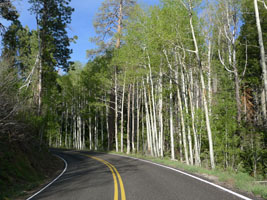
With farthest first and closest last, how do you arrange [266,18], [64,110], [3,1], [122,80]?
[64,110]
[122,80]
[266,18]
[3,1]

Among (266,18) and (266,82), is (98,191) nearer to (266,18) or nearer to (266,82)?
(266,82)

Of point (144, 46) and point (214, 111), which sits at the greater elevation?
point (144, 46)

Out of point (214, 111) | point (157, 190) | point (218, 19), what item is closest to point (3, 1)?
point (157, 190)

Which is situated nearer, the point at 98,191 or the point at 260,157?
the point at 98,191

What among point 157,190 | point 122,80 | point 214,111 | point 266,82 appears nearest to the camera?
point 157,190

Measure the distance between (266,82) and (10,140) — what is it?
13.1 m

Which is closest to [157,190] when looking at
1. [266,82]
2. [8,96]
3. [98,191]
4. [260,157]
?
[98,191]

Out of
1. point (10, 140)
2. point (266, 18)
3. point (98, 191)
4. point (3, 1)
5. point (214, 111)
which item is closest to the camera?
point (98, 191)

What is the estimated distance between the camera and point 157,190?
6.64 meters

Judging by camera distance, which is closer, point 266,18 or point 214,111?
point 214,111

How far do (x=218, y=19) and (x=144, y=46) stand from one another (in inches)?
Answer: 259

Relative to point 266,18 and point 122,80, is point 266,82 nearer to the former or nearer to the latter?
point 266,18

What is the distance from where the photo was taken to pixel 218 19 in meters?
16.5

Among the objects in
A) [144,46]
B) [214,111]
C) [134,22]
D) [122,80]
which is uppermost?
[134,22]
